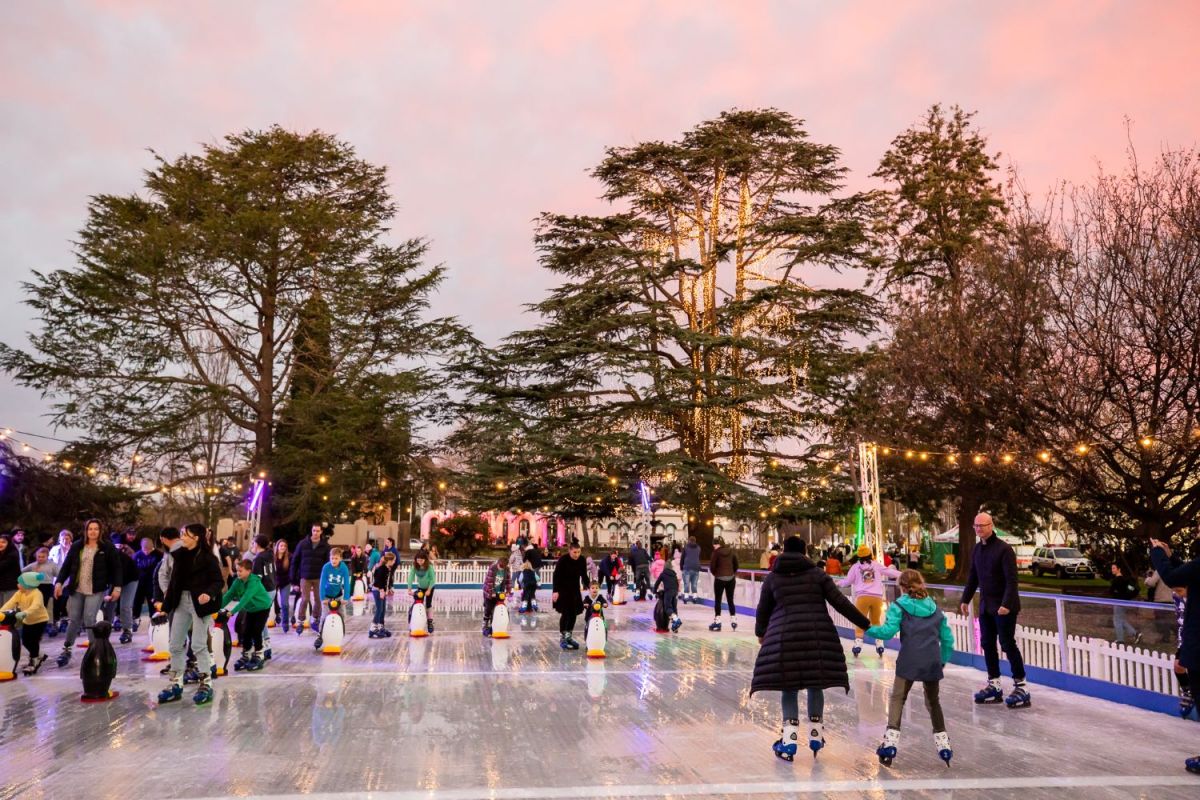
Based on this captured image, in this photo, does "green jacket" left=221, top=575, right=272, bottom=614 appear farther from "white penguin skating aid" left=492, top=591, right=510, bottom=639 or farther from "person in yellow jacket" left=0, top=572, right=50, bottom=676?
"white penguin skating aid" left=492, top=591, right=510, bottom=639

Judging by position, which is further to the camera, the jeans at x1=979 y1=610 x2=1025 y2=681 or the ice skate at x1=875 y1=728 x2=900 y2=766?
the jeans at x1=979 y1=610 x2=1025 y2=681

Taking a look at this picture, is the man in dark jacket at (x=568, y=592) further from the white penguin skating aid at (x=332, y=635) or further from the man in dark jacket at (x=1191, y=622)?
the man in dark jacket at (x=1191, y=622)

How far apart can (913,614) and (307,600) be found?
12706mm

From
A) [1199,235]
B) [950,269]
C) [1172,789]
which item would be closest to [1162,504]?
[1199,235]

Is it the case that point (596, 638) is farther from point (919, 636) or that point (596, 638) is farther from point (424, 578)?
point (919, 636)

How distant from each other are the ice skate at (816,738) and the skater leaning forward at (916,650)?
0.42 metres

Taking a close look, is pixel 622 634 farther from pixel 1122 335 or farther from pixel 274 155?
pixel 274 155

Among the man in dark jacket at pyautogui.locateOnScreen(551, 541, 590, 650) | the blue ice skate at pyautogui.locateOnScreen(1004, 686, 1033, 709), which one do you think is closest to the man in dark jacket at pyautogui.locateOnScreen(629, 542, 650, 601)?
the man in dark jacket at pyautogui.locateOnScreen(551, 541, 590, 650)

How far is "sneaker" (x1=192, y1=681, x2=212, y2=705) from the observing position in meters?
9.37

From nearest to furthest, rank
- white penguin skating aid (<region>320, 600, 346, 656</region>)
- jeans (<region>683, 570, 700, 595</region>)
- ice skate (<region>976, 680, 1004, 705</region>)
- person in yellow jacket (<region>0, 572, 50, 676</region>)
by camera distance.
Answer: ice skate (<region>976, 680, 1004, 705</region>), person in yellow jacket (<region>0, 572, 50, 676</region>), white penguin skating aid (<region>320, 600, 346, 656</region>), jeans (<region>683, 570, 700, 595</region>)

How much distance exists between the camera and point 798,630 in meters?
7.01

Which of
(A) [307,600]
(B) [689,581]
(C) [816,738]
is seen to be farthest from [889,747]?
(B) [689,581]

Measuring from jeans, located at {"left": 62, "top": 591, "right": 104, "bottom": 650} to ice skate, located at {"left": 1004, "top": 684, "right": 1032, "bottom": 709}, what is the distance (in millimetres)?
11068

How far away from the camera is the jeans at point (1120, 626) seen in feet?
32.9
